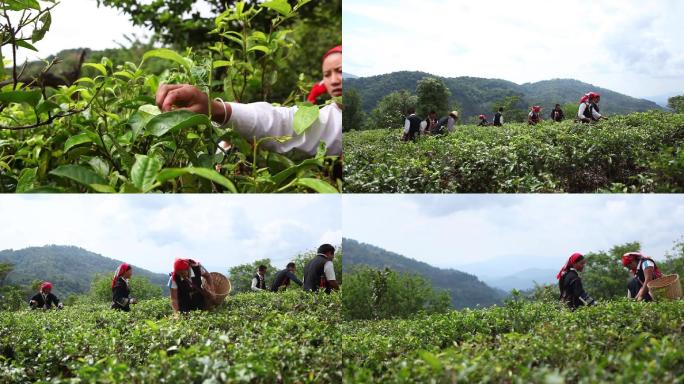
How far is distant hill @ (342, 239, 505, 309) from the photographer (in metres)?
3.02

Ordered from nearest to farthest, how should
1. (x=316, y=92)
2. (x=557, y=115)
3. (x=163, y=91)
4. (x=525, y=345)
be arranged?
(x=163, y=91)
(x=525, y=345)
(x=316, y=92)
(x=557, y=115)

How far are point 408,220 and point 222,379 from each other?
3.69 ft

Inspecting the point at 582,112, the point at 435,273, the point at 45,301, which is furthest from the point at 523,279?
the point at 45,301

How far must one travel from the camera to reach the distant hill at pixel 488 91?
2912mm

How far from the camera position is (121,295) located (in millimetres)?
3025

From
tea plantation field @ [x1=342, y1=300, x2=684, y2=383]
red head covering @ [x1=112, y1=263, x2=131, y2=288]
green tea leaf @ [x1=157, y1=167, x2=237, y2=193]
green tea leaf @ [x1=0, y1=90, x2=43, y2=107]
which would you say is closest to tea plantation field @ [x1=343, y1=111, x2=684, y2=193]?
tea plantation field @ [x1=342, y1=300, x2=684, y2=383]

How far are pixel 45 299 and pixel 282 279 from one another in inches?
43.2

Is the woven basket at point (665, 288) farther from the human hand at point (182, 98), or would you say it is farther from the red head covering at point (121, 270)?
the red head covering at point (121, 270)

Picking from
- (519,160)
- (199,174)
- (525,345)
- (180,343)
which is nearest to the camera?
(199,174)

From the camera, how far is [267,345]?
2.65m

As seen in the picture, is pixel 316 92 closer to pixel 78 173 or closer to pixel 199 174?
pixel 199 174

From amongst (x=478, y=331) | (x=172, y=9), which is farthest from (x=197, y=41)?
(x=478, y=331)

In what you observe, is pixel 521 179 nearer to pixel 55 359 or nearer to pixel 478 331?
pixel 478 331

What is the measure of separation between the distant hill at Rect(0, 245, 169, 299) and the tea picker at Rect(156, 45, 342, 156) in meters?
0.92
